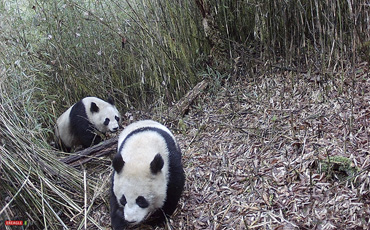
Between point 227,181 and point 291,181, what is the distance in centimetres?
62

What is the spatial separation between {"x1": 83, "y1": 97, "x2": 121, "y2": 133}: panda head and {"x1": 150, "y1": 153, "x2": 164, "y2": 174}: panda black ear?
7.64 feet

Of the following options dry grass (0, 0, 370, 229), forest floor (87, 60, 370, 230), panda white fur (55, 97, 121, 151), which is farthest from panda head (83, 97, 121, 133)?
forest floor (87, 60, 370, 230)

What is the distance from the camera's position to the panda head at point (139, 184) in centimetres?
289

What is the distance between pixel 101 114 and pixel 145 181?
2.41 meters

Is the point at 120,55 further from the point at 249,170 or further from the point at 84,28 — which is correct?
the point at 249,170

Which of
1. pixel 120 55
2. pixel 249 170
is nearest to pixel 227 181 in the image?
pixel 249 170

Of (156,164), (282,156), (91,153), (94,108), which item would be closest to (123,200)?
(156,164)

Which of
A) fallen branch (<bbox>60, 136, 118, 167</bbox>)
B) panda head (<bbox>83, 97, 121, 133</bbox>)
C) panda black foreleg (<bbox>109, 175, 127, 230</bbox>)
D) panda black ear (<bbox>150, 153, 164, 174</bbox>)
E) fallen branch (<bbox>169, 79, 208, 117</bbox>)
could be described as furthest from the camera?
panda head (<bbox>83, 97, 121, 133</bbox>)

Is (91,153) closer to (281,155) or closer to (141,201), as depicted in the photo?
(141,201)

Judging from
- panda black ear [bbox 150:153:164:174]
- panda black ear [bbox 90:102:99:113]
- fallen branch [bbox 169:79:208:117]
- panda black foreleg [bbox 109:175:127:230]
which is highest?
panda black ear [bbox 150:153:164:174]

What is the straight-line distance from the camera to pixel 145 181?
2918mm

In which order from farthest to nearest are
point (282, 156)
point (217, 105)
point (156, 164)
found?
1. point (217, 105)
2. point (282, 156)
3. point (156, 164)

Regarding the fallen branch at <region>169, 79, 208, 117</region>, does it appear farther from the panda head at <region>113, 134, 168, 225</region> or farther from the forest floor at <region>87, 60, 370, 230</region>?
the panda head at <region>113, 134, 168, 225</region>

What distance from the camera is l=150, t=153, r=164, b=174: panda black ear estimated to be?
9.46ft
